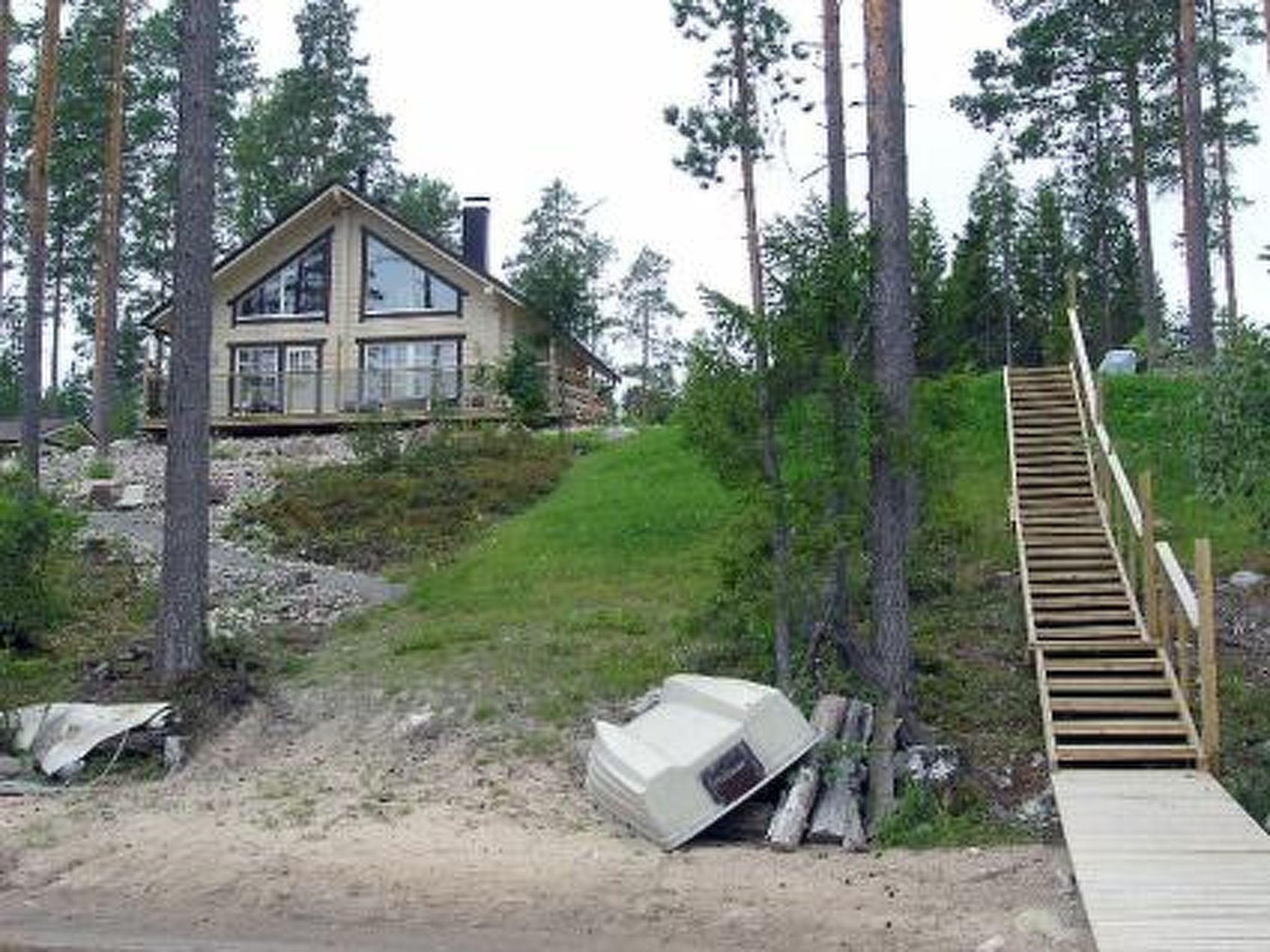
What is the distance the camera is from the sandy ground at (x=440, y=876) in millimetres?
8094

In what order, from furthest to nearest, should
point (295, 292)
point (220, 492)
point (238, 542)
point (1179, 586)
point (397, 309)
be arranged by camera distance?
point (295, 292) < point (397, 309) < point (220, 492) < point (238, 542) < point (1179, 586)

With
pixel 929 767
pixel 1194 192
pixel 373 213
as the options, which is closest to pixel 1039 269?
pixel 1194 192

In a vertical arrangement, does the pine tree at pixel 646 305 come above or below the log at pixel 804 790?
above

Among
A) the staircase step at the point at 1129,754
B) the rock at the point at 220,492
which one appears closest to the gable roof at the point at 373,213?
the rock at the point at 220,492

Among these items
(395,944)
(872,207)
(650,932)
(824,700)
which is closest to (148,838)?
(395,944)

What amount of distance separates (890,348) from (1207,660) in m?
3.65

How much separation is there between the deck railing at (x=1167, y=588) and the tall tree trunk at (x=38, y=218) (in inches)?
705

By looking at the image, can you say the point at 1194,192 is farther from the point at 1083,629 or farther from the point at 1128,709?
the point at 1128,709

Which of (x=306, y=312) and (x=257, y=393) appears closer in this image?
(x=257, y=393)

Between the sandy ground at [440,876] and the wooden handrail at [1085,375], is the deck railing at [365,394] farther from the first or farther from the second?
the sandy ground at [440,876]

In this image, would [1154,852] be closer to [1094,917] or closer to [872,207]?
[1094,917]

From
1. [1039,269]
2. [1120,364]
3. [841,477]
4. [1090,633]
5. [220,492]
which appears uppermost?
[1039,269]

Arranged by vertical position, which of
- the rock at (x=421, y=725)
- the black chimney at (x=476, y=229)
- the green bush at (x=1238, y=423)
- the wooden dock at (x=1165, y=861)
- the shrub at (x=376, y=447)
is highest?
the black chimney at (x=476, y=229)

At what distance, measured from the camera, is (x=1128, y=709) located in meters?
11.9
